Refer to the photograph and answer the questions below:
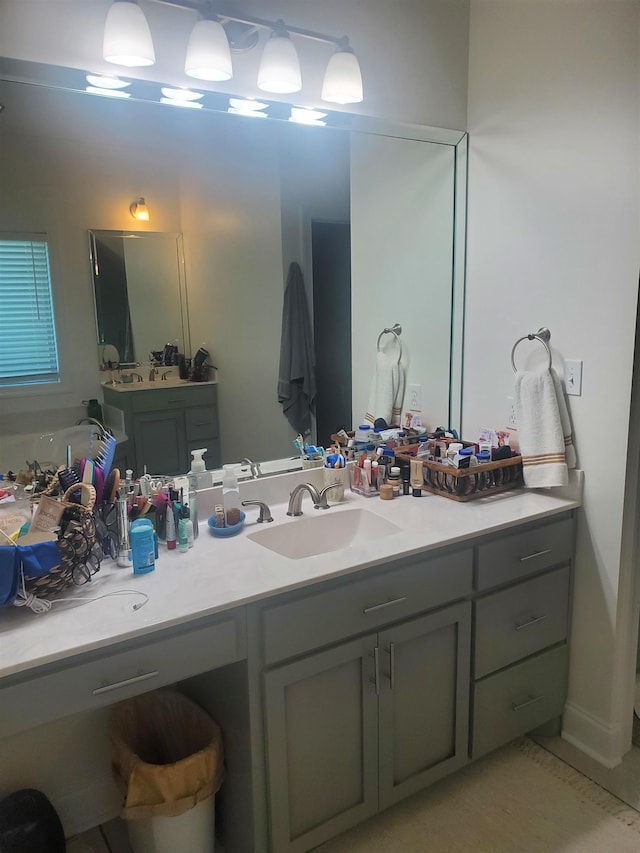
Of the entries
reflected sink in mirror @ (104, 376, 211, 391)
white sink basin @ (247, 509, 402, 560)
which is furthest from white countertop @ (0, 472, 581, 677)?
reflected sink in mirror @ (104, 376, 211, 391)

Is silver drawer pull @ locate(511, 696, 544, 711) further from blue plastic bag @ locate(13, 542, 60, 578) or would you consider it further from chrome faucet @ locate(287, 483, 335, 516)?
blue plastic bag @ locate(13, 542, 60, 578)

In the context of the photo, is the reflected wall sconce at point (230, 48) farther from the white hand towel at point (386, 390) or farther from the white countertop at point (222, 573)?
the white countertop at point (222, 573)

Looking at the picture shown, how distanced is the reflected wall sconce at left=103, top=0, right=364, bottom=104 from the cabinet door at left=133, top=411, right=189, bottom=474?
3.11 ft

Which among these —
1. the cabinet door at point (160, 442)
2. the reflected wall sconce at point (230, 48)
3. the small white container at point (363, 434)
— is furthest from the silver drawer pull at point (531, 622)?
the reflected wall sconce at point (230, 48)

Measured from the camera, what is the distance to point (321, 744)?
5.15 ft

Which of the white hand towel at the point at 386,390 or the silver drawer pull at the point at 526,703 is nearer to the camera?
the silver drawer pull at the point at 526,703

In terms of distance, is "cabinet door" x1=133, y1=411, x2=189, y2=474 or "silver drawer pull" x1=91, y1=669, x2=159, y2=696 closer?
"silver drawer pull" x1=91, y1=669, x2=159, y2=696

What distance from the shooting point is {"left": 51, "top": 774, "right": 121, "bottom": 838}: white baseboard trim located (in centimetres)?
177

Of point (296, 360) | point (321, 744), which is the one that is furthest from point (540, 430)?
point (321, 744)

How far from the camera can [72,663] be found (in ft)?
4.01

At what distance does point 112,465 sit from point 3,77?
3.32 feet

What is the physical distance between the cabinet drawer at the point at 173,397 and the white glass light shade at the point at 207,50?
87 cm

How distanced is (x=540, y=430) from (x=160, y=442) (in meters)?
1.21

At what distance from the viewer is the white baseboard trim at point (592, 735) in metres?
2.01
